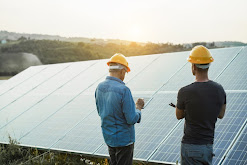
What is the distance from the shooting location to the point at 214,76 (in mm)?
8117

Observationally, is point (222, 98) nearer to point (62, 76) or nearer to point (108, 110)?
point (108, 110)

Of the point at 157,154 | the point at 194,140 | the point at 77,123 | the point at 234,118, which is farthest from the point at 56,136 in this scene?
the point at 194,140

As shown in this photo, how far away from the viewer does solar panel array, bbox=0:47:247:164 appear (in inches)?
243

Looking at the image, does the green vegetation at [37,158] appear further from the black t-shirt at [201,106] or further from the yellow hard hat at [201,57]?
the yellow hard hat at [201,57]

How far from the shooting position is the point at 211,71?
853cm

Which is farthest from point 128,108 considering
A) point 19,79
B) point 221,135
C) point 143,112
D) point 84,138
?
point 19,79

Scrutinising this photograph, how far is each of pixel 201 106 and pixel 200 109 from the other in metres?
0.04

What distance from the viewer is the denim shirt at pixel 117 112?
4547 millimetres

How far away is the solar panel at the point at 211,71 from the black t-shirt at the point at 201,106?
13.9 ft

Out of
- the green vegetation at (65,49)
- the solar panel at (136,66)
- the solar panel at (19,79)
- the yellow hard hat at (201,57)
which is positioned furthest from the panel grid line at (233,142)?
the green vegetation at (65,49)

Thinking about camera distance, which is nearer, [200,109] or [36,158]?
[200,109]

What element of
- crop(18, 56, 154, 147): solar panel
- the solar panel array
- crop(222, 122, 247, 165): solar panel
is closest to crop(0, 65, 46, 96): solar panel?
the solar panel array

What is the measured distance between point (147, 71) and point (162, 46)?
51251 millimetres

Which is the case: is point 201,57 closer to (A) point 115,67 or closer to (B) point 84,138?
(A) point 115,67
